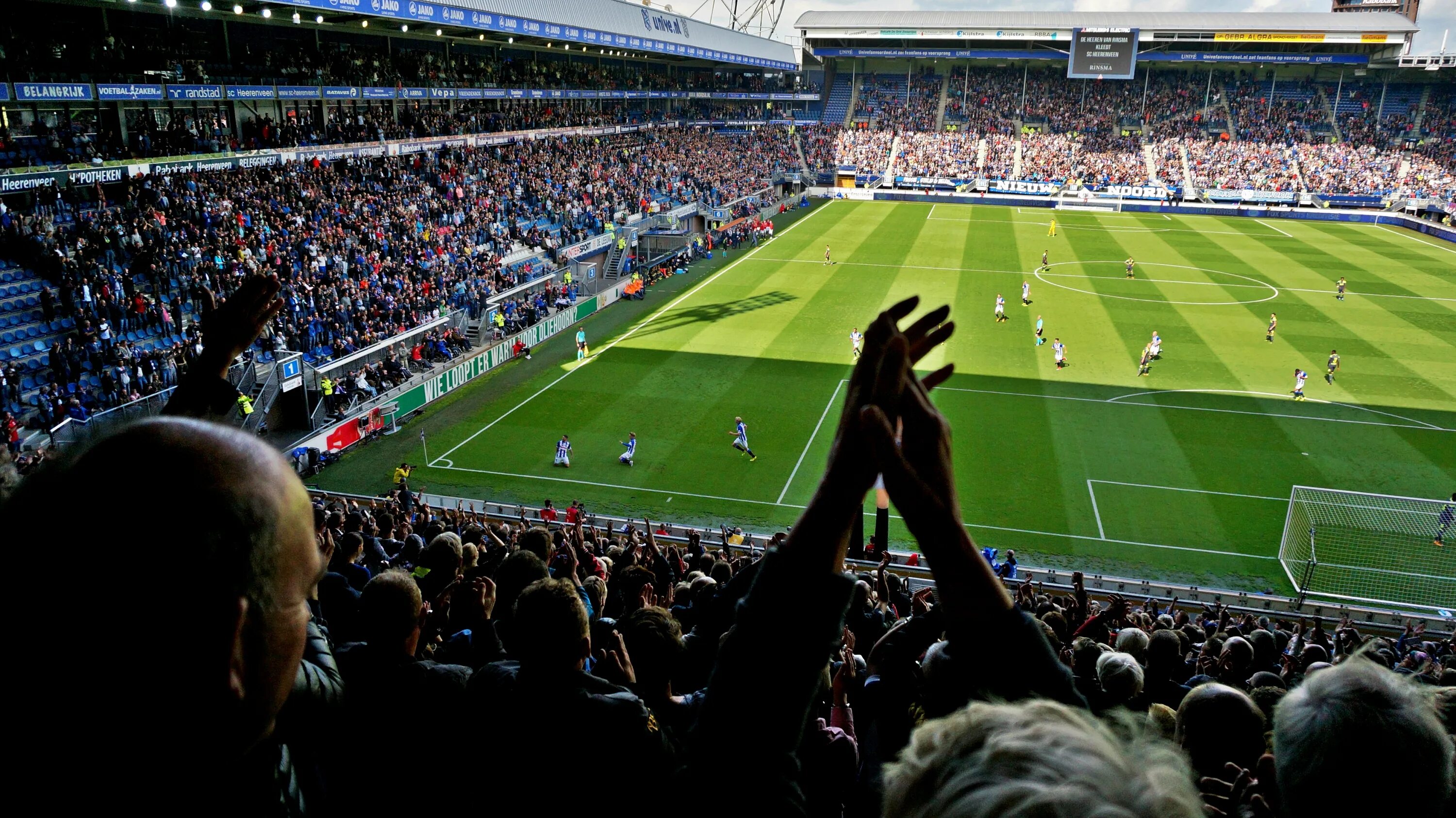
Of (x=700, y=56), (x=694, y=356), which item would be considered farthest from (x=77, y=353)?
(x=700, y=56)

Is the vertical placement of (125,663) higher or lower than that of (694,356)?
higher

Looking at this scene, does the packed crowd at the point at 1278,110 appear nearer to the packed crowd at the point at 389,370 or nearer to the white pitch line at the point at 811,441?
the white pitch line at the point at 811,441

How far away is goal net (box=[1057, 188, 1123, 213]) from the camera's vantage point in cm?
A: 6662

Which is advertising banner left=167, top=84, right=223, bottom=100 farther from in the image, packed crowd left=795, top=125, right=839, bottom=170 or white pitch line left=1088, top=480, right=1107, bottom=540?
packed crowd left=795, top=125, right=839, bottom=170

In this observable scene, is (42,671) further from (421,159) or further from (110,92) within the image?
(421,159)

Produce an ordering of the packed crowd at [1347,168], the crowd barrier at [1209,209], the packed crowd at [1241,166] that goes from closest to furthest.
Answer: the crowd barrier at [1209,209]
the packed crowd at [1347,168]
the packed crowd at [1241,166]

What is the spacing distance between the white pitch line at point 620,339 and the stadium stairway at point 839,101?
3366 centimetres

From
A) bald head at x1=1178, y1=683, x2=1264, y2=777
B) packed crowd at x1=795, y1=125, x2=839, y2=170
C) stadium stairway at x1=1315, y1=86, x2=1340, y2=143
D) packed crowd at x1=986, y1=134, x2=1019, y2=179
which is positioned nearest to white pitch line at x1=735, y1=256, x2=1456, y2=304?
packed crowd at x1=986, y1=134, x2=1019, y2=179

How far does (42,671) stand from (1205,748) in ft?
13.0

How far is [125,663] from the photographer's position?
1.34 metres

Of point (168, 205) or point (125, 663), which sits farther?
point (168, 205)

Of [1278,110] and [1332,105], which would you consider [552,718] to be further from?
[1332,105]

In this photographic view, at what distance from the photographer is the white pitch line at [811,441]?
70.6ft

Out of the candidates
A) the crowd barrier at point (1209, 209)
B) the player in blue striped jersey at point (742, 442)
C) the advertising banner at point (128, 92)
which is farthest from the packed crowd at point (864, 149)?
the advertising banner at point (128, 92)
